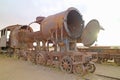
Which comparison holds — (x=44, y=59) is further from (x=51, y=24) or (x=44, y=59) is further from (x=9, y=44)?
(x=9, y=44)

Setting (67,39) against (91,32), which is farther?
(67,39)

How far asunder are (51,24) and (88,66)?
112 inches

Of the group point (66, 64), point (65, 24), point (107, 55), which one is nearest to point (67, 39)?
point (65, 24)

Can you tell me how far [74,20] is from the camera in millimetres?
9477

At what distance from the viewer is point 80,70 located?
7.71 m

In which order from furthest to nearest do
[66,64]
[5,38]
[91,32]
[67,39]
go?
[5,38]
[67,39]
[91,32]
[66,64]

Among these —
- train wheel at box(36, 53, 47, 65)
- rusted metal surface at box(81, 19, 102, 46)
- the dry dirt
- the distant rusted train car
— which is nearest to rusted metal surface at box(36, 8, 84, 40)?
rusted metal surface at box(81, 19, 102, 46)

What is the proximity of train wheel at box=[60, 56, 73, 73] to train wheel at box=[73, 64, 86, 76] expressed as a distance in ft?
0.73

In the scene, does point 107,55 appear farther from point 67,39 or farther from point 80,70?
point 80,70

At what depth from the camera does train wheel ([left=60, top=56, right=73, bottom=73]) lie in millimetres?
7871

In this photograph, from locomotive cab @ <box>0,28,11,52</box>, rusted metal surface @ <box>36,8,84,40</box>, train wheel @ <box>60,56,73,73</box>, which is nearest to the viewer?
train wheel @ <box>60,56,73,73</box>

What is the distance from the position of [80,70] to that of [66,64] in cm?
74

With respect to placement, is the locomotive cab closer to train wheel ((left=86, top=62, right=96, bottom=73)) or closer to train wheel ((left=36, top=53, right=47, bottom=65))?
train wheel ((left=36, top=53, right=47, bottom=65))

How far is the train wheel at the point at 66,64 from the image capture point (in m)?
7.87
